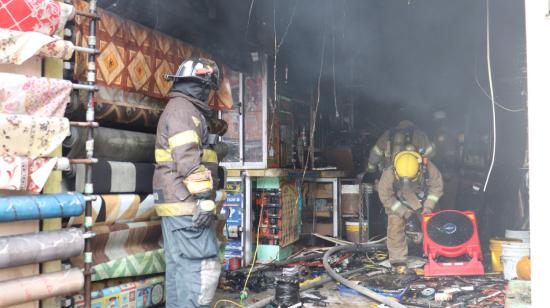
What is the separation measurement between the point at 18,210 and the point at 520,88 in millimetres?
8683

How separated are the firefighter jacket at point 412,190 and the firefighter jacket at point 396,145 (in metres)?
0.91

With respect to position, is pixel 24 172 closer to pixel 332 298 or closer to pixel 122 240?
pixel 122 240

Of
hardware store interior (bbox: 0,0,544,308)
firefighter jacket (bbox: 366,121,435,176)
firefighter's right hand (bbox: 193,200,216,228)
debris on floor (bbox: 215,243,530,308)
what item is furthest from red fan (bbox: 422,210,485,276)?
firefighter's right hand (bbox: 193,200,216,228)

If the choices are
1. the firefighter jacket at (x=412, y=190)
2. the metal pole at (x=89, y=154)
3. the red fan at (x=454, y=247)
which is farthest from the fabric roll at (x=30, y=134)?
the firefighter jacket at (x=412, y=190)

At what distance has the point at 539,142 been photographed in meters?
3.18

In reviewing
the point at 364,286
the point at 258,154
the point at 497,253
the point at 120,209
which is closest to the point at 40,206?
the point at 120,209

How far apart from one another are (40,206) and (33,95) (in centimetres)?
77

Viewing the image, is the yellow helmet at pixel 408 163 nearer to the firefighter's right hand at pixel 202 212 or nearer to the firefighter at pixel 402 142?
the firefighter at pixel 402 142

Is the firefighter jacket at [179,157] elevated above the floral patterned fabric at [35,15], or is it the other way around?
the floral patterned fabric at [35,15]

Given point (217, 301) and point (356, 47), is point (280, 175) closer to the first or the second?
point (217, 301)

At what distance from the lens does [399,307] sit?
4746 mm

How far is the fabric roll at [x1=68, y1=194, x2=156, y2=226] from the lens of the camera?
3.81 m

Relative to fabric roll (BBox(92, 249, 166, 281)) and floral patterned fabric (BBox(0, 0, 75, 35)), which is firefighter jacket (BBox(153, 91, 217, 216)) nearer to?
fabric roll (BBox(92, 249, 166, 281))

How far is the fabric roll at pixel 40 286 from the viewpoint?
9.60ft
